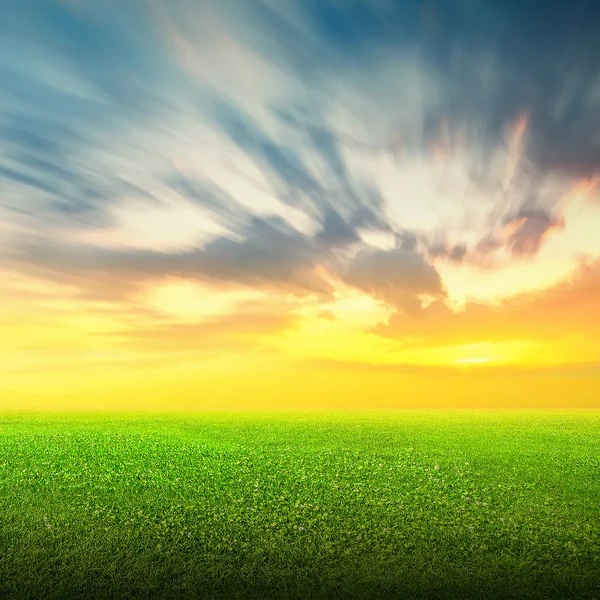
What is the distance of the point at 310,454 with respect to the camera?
30.5m

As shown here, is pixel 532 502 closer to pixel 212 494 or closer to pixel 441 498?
pixel 441 498

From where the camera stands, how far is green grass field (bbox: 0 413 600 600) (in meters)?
12.8

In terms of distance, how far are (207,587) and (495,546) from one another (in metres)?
8.10

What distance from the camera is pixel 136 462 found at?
27109 millimetres

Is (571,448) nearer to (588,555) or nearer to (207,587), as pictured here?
(588,555)

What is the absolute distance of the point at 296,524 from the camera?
16.8 metres

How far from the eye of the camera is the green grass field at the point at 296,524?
12.8 m

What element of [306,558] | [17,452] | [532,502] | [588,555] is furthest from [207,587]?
[17,452]

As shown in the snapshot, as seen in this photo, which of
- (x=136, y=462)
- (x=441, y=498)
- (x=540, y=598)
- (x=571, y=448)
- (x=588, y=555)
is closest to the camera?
(x=540, y=598)

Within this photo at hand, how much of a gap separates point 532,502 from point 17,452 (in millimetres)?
26269

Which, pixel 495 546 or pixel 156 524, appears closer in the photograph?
pixel 495 546

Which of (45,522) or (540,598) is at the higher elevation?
(45,522)

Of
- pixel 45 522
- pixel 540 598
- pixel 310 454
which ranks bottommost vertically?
pixel 540 598

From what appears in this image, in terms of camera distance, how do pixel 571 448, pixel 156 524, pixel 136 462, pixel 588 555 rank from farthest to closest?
1. pixel 571 448
2. pixel 136 462
3. pixel 156 524
4. pixel 588 555
